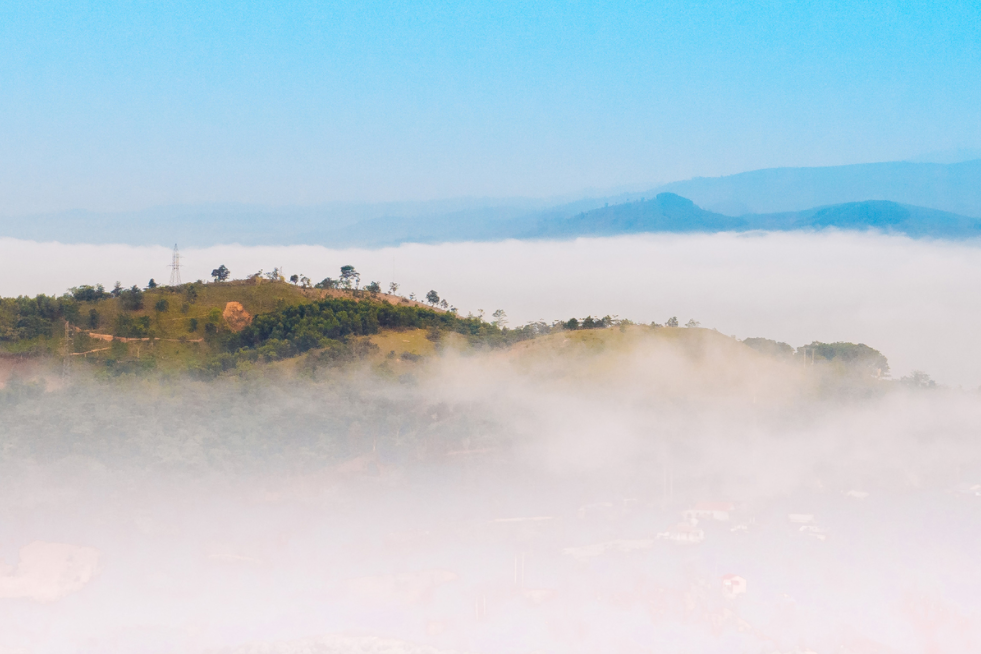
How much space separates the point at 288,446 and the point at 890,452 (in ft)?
80.7

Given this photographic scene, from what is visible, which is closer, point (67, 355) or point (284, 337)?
point (67, 355)

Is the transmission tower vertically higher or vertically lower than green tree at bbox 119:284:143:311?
lower

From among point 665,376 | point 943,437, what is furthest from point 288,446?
point 943,437

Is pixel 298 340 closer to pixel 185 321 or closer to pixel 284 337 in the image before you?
pixel 284 337

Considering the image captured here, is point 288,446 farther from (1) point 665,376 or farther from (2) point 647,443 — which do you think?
(1) point 665,376

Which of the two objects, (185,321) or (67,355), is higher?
(185,321)

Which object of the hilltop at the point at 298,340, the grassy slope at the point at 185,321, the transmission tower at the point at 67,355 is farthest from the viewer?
the grassy slope at the point at 185,321

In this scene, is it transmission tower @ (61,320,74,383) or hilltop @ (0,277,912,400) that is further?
hilltop @ (0,277,912,400)

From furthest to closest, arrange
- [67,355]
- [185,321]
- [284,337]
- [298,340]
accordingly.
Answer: [185,321] < [284,337] < [298,340] < [67,355]

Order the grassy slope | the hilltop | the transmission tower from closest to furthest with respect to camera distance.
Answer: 1. the transmission tower
2. the hilltop
3. the grassy slope

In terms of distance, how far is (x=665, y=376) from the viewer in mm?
41406

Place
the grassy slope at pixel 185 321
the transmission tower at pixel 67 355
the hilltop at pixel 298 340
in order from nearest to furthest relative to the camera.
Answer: the transmission tower at pixel 67 355, the hilltop at pixel 298 340, the grassy slope at pixel 185 321

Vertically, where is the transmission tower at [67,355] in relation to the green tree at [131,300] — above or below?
below

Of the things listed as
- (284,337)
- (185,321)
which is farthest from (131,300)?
(284,337)
